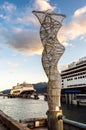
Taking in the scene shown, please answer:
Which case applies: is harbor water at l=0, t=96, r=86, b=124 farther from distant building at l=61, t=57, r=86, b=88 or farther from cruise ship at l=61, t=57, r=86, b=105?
distant building at l=61, t=57, r=86, b=88

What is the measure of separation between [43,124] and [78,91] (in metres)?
76.9

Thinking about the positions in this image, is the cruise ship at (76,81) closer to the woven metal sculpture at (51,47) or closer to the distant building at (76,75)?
the distant building at (76,75)

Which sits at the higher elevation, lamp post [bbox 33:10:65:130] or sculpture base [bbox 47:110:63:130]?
lamp post [bbox 33:10:65:130]

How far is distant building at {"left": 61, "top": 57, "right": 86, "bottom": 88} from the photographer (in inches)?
3898

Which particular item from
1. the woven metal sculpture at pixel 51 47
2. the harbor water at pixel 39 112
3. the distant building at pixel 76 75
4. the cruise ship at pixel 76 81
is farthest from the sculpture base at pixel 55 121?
the distant building at pixel 76 75

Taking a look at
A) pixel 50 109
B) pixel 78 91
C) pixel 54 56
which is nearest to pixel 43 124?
pixel 50 109

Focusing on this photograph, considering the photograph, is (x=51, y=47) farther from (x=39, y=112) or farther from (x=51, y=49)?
(x=39, y=112)

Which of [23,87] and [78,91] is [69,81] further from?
[23,87]

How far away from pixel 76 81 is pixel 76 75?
8.33 feet

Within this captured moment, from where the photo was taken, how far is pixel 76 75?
4129 inches

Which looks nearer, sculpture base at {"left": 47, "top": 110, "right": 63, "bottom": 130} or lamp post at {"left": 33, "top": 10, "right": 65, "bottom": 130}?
sculpture base at {"left": 47, "top": 110, "right": 63, "bottom": 130}

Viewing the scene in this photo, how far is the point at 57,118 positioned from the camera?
18922 mm

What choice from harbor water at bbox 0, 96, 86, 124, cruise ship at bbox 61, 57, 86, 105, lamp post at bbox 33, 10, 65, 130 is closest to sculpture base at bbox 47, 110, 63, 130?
lamp post at bbox 33, 10, 65, 130

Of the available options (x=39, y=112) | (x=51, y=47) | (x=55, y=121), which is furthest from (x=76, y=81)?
(x=55, y=121)
